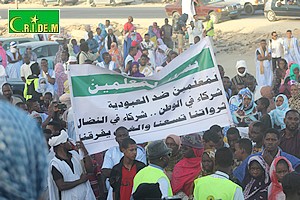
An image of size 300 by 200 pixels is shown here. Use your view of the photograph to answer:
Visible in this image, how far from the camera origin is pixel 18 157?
113cm

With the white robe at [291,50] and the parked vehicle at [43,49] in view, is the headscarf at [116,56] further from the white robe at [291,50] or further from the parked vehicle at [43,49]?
the white robe at [291,50]

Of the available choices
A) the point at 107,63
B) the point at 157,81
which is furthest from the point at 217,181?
the point at 107,63

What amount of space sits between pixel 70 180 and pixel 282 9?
2243 cm

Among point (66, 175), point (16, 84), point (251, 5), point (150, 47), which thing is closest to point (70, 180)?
point (66, 175)

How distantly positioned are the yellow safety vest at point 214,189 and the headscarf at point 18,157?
150 inches

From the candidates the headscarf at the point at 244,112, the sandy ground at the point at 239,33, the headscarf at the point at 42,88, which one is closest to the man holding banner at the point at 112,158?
the headscarf at the point at 244,112

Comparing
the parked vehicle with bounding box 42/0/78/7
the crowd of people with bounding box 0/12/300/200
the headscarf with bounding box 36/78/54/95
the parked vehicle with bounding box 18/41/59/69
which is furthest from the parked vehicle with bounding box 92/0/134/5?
the crowd of people with bounding box 0/12/300/200

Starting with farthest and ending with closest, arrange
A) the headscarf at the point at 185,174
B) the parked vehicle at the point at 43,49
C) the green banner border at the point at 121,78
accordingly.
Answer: the parked vehicle at the point at 43,49 → the green banner border at the point at 121,78 → the headscarf at the point at 185,174

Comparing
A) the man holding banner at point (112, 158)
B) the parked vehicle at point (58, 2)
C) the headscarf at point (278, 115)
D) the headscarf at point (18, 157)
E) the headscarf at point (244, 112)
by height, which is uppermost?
the headscarf at point (18, 157)

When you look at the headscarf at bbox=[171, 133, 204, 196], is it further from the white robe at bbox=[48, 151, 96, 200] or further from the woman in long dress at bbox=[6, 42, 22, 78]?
the woman in long dress at bbox=[6, 42, 22, 78]

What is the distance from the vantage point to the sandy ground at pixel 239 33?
24.1 meters

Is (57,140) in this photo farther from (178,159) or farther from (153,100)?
(153,100)

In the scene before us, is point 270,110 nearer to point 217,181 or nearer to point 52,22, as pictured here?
point 217,181
